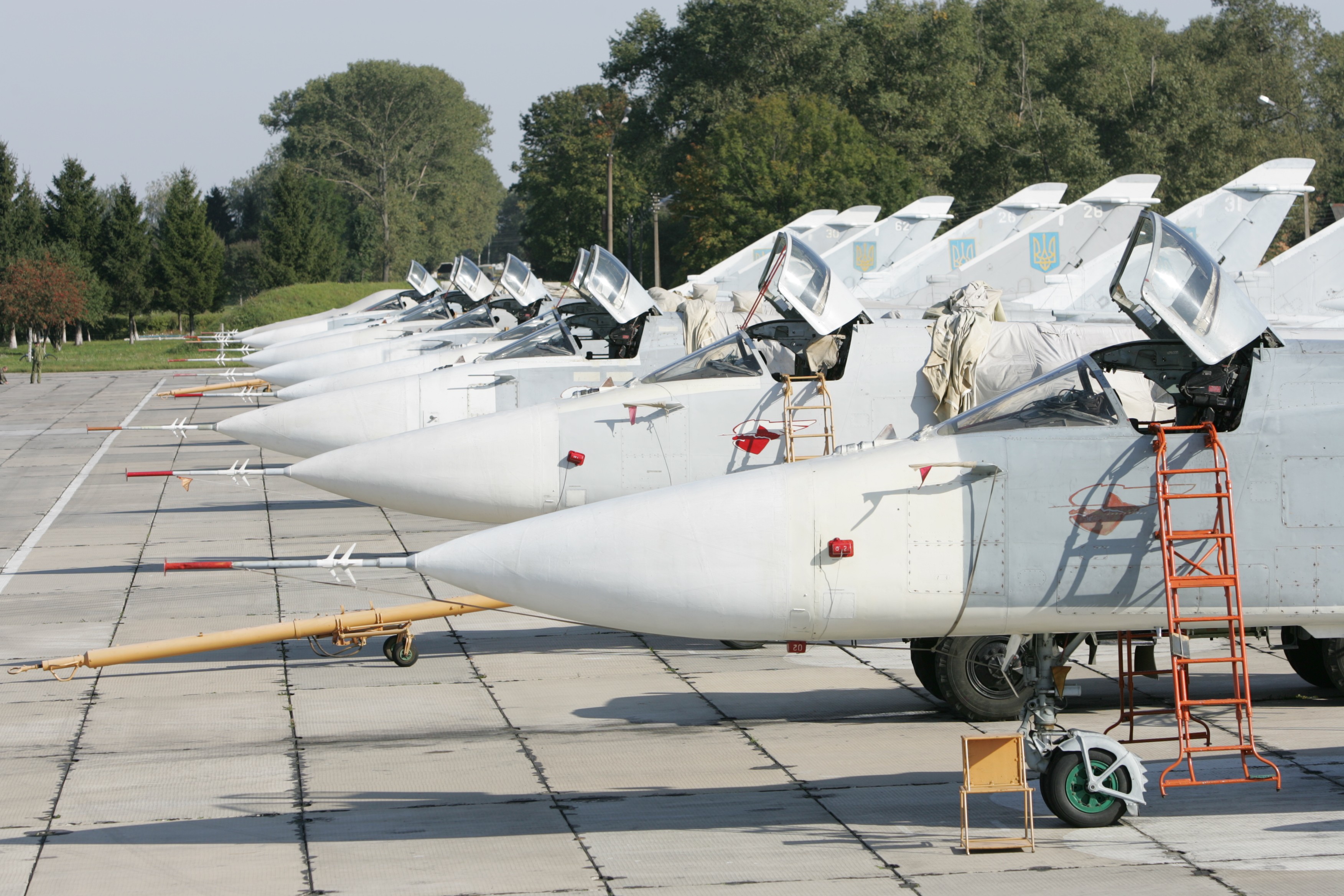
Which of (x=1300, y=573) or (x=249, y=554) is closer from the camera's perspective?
(x=1300, y=573)

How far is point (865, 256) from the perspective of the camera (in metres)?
40.0

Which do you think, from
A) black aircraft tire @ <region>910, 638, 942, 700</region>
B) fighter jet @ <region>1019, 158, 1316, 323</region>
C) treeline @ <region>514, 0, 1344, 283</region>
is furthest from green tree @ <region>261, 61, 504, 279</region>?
black aircraft tire @ <region>910, 638, 942, 700</region>

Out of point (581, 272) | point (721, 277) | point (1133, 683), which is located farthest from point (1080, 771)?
point (721, 277)

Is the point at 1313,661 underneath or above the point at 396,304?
underneath

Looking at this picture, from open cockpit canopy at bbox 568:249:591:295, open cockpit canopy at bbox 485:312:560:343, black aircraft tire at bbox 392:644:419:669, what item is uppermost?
open cockpit canopy at bbox 568:249:591:295

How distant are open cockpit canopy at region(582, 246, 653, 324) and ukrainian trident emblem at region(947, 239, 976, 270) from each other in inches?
788

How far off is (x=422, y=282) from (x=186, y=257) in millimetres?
39381

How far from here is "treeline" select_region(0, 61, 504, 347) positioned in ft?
233

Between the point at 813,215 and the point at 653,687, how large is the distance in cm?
3618

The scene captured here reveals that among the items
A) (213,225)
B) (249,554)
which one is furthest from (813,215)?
(213,225)

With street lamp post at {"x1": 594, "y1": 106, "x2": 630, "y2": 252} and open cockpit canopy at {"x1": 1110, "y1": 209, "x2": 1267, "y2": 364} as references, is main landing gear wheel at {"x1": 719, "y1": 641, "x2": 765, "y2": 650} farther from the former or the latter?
street lamp post at {"x1": 594, "y1": 106, "x2": 630, "y2": 252}

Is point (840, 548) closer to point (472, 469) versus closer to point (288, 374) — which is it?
point (472, 469)

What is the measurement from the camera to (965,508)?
24.1 ft

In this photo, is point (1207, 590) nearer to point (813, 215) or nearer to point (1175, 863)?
point (1175, 863)
